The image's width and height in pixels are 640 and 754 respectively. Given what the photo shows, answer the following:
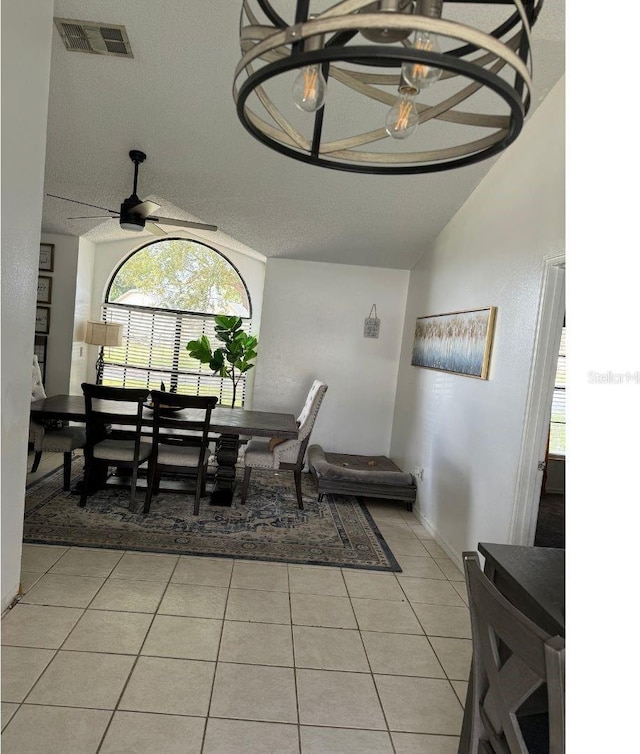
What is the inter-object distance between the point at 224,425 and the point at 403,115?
3.65 meters

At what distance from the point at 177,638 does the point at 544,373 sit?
232 cm

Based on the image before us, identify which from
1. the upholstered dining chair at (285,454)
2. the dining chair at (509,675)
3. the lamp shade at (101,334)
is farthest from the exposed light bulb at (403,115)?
the lamp shade at (101,334)

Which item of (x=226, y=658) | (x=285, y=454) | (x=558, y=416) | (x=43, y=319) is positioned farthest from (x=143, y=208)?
(x=558, y=416)

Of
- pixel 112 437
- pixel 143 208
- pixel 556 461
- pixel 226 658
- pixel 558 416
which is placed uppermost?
pixel 143 208

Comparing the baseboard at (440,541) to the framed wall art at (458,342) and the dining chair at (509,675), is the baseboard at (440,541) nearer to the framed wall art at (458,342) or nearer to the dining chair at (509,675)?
the framed wall art at (458,342)

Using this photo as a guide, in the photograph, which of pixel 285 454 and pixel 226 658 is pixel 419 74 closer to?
pixel 226 658

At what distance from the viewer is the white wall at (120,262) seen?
24.9 ft

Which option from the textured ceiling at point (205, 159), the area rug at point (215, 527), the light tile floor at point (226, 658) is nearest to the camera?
the light tile floor at point (226, 658)

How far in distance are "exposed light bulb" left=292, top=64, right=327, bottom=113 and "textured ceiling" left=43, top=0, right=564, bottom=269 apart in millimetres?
2136

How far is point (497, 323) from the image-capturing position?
3826mm

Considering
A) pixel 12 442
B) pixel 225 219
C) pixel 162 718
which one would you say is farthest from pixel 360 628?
pixel 225 219

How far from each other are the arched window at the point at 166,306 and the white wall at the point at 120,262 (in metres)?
0.08

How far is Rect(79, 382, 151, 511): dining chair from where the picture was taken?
170 inches

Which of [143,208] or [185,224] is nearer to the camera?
[143,208]
